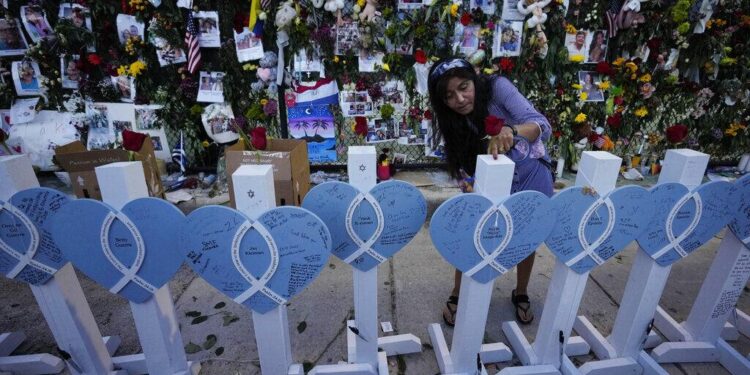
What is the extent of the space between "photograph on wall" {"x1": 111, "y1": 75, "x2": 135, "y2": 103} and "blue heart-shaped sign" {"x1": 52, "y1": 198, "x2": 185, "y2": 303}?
109 inches

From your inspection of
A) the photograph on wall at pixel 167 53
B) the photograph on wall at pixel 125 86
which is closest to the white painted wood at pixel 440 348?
the photograph on wall at pixel 167 53

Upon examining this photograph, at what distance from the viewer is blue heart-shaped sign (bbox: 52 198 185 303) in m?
→ 0.99

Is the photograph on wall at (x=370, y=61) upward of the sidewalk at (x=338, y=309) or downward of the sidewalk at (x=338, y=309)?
upward

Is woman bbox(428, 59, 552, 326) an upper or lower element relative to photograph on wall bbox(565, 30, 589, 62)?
lower

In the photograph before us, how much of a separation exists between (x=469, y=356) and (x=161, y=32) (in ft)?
11.6

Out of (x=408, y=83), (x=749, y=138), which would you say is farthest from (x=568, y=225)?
(x=749, y=138)

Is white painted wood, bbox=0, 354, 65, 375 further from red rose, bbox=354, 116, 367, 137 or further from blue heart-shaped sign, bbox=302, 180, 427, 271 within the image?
red rose, bbox=354, 116, 367, 137

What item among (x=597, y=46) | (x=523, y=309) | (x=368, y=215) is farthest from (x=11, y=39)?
(x=597, y=46)

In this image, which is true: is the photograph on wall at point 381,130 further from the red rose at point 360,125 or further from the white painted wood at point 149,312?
the white painted wood at point 149,312

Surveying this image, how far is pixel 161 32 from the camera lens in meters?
2.96

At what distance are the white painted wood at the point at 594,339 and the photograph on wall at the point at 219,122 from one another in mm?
3133

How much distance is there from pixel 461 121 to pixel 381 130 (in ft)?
6.39

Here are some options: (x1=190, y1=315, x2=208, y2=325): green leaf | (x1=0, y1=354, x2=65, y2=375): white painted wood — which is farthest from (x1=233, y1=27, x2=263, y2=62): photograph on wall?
(x1=0, y1=354, x2=65, y2=375): white painted wood

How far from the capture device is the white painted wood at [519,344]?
1504 mm
